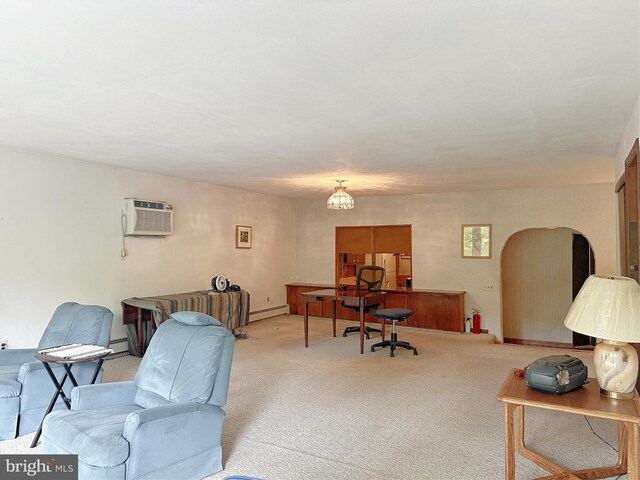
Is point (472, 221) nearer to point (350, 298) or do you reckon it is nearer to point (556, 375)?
point (350, 298)

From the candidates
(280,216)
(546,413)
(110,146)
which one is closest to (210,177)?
(110,146)

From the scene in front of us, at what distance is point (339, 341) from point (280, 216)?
10.4ft

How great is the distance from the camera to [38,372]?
3.33 metres

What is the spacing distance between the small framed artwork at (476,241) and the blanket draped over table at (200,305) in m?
3.89

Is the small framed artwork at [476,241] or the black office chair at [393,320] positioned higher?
the small framed artwork at [476,241]

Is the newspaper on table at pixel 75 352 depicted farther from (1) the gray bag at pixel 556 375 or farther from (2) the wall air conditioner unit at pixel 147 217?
(1) the gray bag at pixel 556 375

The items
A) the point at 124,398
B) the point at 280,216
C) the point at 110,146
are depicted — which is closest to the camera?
the point at 124,398

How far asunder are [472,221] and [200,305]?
4766 mm

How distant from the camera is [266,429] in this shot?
11.3ft

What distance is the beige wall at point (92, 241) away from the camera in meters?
4.69

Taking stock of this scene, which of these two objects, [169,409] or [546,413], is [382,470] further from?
[546,413]

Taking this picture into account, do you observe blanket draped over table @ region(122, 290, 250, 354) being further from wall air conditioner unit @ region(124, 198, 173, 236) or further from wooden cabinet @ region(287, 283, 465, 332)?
wooden cabinet @ region(287, 283, 465, 332)

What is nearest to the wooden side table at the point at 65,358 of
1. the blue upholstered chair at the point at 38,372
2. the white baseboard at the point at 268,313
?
the blue upholstered chair at the point at 38,372

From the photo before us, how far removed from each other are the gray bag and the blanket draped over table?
169 inches
